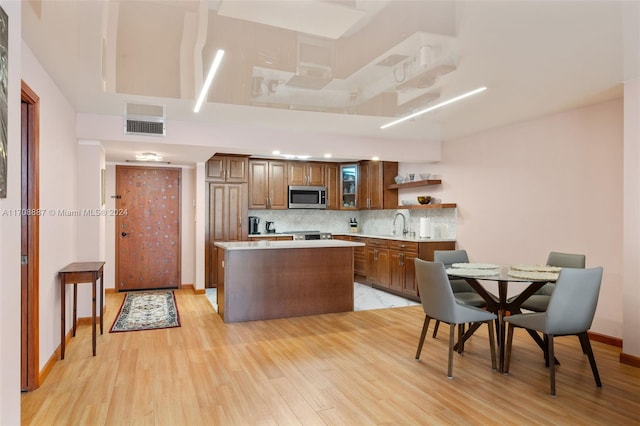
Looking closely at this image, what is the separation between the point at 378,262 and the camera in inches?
276

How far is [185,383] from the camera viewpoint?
10.2ft

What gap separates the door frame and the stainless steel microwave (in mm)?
5068

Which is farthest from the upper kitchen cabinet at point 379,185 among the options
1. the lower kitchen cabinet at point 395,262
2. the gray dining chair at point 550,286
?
the gray dining chair at point 550,286

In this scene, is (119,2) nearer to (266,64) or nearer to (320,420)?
(266,64)

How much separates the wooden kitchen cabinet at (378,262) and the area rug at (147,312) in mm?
3257

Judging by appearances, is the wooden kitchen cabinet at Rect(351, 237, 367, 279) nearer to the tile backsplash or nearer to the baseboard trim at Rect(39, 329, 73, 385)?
the tile backsplash

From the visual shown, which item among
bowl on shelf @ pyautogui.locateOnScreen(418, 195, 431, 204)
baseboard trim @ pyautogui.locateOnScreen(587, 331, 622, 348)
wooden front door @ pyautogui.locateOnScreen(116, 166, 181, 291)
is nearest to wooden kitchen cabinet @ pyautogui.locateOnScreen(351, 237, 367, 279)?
bowl on shelf @ pyautogui.locateOnScreen(418, 195, 431, 204)

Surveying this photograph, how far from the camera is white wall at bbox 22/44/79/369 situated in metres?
3.15

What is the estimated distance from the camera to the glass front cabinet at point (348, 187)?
8.23m

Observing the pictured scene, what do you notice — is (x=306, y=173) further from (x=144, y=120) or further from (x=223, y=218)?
(x=144, y=120)

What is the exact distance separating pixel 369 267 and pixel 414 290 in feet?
4.45

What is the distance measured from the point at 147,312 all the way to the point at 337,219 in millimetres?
4380

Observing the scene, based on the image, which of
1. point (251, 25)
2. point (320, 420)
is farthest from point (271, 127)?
point (320, 420)

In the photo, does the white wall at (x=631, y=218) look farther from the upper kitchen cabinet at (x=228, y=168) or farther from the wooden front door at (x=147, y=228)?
the wooden front door at (x=147, y=228)
